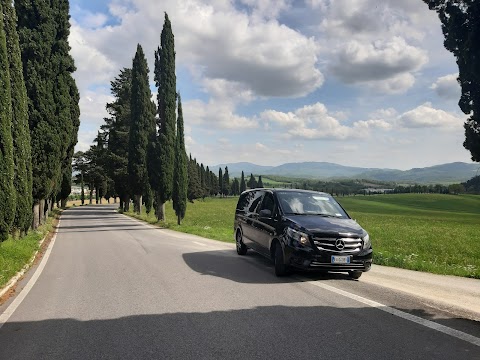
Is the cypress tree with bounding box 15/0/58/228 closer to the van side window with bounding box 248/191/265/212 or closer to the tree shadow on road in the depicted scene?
the van side window with bounding box 248/191/265/212

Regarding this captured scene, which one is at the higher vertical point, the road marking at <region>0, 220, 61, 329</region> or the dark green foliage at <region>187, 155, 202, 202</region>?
the dark green foliage at <region>187, 155, 202, 202</region>

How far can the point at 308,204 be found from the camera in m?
9.15

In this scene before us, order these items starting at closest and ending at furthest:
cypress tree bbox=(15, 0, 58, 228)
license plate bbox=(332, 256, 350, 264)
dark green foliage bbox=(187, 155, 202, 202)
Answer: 1. license plate bbox=(332, 256, 350, 264)
2. cypress tree bbox=(15, 0, 58, 228)
3. dark green foliage bbox=(187, 155, 202, 202)

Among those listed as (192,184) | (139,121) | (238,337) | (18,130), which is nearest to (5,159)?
(18,130)

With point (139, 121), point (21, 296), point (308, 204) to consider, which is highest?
point (139, 121)

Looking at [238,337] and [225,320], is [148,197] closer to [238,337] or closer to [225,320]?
[225,320]

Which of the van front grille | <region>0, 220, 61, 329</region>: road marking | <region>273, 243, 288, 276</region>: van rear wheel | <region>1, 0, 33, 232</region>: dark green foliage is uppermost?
<region>1, 0, 33, 232</region>: dark green foliage

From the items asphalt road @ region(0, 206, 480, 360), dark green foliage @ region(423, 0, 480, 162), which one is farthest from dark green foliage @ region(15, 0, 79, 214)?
dark green foliage @ region(423, 0, 480, 162)

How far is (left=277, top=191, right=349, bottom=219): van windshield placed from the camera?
28.8ft

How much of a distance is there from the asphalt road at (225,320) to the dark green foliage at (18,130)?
6.47 meters

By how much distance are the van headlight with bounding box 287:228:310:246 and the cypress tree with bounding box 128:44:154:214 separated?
30.2 metres

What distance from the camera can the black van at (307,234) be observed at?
7383 millimetres

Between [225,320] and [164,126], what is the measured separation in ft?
89.2

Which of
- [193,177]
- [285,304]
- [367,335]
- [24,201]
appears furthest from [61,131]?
[193,177]
